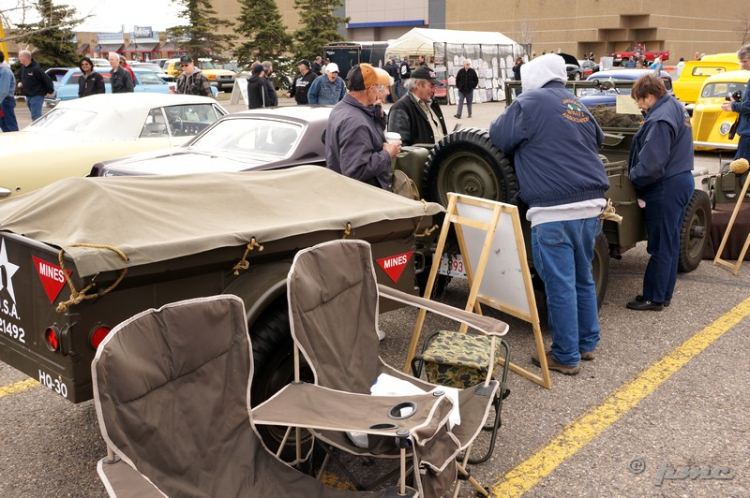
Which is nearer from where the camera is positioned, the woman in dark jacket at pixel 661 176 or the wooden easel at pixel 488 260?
the wooden easel at pixel 488 260

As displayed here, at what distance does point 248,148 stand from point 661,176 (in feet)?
12.8

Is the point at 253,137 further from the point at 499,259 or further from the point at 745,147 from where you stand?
the point at 745,147

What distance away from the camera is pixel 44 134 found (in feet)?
27.6

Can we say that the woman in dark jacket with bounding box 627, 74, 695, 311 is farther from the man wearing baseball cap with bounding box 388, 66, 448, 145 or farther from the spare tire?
the man wearing baseball cap with bounding box 388, 66, 448, 145

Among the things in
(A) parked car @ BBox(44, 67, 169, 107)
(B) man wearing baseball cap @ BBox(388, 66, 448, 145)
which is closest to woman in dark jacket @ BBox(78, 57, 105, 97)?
(A) parked car @ BBox(44, 67, 169, 107)

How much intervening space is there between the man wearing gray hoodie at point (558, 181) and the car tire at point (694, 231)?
225cm

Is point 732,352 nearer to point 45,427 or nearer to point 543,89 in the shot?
point 543,89

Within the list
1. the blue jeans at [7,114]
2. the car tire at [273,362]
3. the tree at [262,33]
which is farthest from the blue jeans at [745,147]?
the tree at [262,33]

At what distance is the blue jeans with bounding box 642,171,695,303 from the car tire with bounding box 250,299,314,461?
3.44 meters

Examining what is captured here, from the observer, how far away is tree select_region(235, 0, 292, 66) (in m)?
39.5

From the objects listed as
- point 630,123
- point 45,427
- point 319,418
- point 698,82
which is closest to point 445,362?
point 319,418

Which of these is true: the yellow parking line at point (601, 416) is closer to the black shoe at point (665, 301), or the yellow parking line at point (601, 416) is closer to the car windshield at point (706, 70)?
the black shoe at point (665, 301)

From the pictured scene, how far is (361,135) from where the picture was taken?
484cm

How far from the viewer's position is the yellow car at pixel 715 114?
42.6 feet
